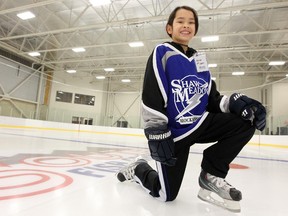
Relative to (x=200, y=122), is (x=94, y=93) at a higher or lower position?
higher

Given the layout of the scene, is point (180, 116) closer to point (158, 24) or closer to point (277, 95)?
point (158, 24)

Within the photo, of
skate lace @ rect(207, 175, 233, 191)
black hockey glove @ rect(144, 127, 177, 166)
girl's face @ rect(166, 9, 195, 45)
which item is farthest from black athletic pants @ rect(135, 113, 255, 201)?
girl's face @ rect(166, 9, 195, 45)

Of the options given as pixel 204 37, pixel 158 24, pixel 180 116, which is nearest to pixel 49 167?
pixel 180 116

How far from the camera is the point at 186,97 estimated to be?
1341 millimetres

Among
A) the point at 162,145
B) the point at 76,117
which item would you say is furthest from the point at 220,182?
the point at 76,117

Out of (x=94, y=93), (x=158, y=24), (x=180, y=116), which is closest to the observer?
(x=180, y=116)

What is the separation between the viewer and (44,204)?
3.57 feet

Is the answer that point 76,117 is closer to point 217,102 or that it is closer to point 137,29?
point 137,29

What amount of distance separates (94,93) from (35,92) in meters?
4.50

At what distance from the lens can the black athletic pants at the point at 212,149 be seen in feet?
4.22

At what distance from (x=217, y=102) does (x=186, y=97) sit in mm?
255

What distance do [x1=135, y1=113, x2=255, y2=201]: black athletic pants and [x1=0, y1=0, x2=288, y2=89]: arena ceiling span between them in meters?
7.05

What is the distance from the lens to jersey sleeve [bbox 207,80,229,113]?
1.43 m

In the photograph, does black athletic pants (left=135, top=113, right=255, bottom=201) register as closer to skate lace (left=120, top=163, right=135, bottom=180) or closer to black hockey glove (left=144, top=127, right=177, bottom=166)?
black hockey glove (left=144, top=127, right=177, bottom=166)
